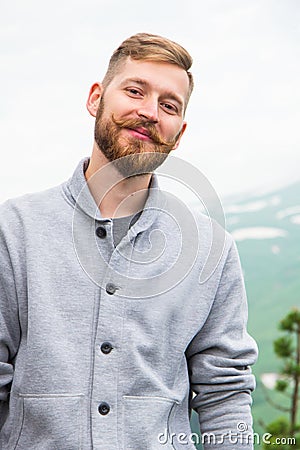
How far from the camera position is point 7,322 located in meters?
0.95

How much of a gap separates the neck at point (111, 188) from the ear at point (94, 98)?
0.08 metres

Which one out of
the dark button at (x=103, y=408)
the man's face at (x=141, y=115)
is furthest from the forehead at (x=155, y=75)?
the dark button at (x=103, y=408)

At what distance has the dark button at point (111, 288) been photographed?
974mm

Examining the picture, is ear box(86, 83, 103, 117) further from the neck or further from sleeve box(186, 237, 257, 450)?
sleeve box(186, 237, 257, 450)

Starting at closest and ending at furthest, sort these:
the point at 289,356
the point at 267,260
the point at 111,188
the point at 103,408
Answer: the point at 103,408 < the point at 111,188 < the point at 289,356 < the point at 267,260

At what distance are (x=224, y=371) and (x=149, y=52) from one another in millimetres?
511

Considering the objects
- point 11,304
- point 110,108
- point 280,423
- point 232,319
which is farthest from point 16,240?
point 280,423

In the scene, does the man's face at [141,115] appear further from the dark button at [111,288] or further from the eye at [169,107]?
the dark button at [111,288]

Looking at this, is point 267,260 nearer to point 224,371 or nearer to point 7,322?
point 224,371

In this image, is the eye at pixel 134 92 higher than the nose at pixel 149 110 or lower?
higher

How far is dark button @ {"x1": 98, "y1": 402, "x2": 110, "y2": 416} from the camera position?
92 cm

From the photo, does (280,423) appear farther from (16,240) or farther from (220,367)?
(16,240)

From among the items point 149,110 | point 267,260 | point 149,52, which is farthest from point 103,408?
point 267,260

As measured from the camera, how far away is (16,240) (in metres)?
0.98
